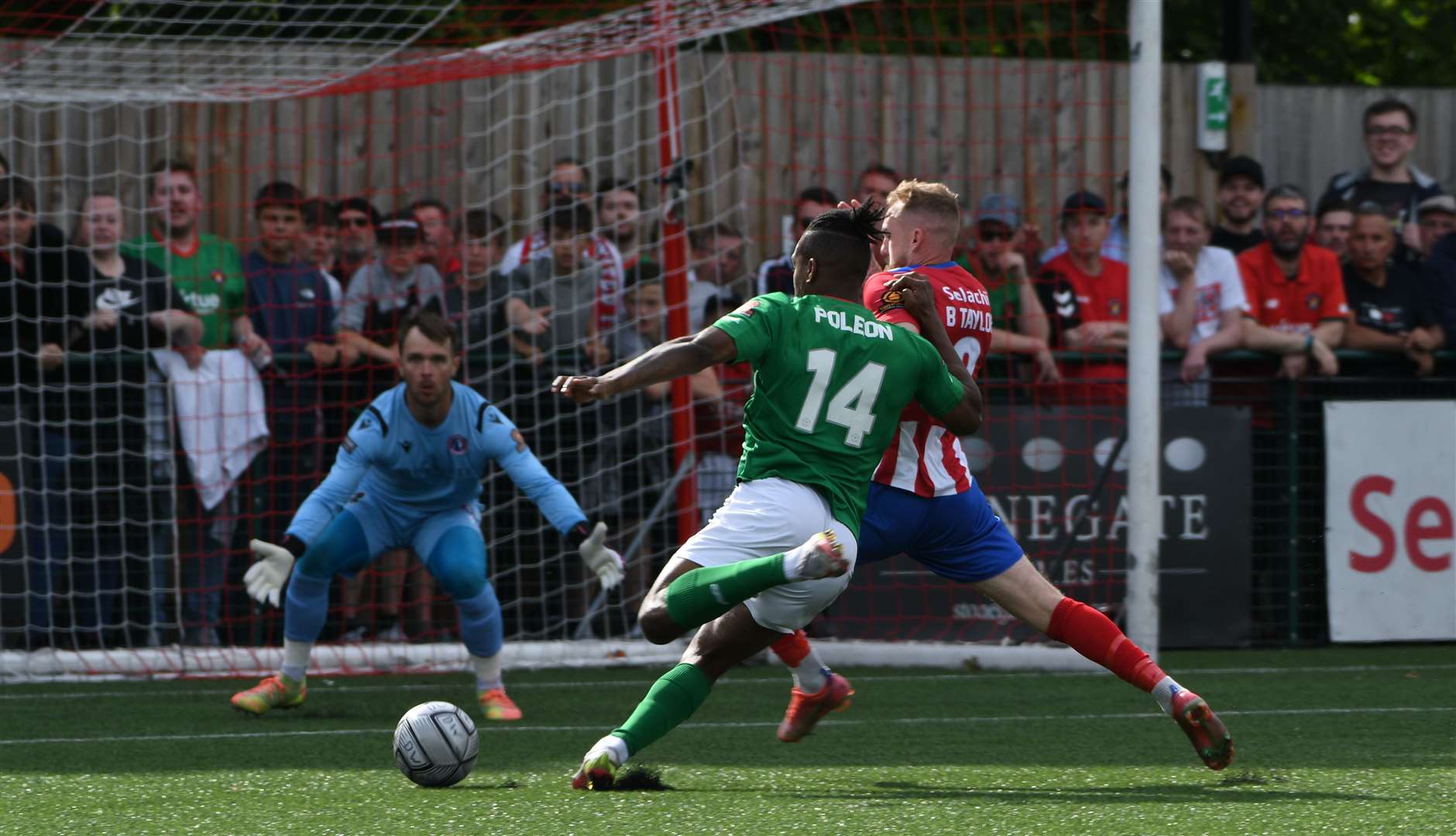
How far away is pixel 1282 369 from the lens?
31.0 feet

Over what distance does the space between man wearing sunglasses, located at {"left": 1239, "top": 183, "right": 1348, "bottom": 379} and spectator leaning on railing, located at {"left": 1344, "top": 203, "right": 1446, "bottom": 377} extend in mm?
169

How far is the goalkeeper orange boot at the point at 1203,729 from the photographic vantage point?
5117mm

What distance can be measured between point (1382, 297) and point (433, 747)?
6.46 m

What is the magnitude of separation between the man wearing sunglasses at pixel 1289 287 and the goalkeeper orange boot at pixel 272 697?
5101mm

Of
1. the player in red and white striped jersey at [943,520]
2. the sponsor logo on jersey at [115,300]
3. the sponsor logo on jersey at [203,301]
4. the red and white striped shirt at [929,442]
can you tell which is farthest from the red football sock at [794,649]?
the sponsor logo on jersey at [115,300]

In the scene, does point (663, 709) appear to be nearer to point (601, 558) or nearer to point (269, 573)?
point (601, 558)

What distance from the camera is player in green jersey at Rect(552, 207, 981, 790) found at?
15.9 feet

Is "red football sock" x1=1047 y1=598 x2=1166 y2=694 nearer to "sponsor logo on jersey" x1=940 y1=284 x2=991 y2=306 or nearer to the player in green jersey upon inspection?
the player in green jersey

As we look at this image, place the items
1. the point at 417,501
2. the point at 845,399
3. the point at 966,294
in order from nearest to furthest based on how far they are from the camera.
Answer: the point at 845,399 → the point at 966,294 → the point at 417,501

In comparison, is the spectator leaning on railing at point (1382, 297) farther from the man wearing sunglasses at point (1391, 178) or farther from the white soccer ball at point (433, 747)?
the white soccer ball at point (433, 747)

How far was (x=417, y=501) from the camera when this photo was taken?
7.41 m

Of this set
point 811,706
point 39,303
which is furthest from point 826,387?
point 39,303

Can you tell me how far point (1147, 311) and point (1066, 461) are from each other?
1.18 m

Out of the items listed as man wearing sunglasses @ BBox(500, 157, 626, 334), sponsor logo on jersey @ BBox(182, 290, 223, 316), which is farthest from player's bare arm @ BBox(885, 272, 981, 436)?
sponsor logo on jersey @ BBox(182, 290, 223, 316)
